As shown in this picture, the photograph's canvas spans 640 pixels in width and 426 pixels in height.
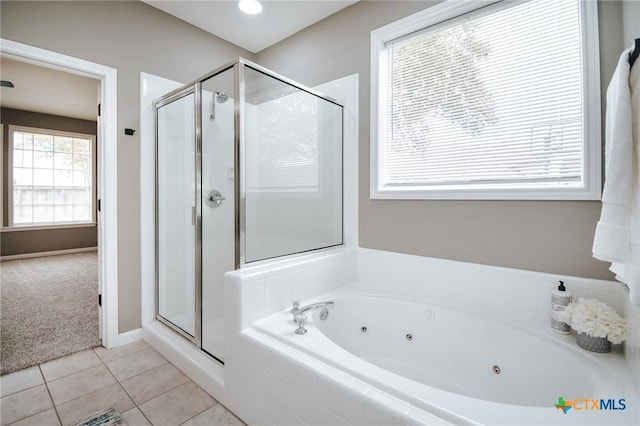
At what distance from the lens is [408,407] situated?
0.94m

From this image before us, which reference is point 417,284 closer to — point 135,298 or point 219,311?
point 219,311

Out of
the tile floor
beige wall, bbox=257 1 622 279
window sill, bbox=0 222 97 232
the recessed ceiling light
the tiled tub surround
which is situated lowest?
the tile floor

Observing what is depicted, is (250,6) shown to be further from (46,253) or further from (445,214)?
(46,253)

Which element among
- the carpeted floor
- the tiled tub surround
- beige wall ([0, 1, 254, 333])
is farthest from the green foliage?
the carpeted floor

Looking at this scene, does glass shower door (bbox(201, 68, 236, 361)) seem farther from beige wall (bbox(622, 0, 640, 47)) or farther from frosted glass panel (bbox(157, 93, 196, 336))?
beige wall (bbox(622, 0, 640, 47))

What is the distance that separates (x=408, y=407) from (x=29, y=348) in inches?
109

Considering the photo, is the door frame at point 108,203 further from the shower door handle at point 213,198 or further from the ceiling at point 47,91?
the ceiling at point 47,91

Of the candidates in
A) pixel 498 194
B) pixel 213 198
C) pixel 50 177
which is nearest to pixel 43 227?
pixel 50 177

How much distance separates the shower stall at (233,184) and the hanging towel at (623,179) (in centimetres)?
158

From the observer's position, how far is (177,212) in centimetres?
232

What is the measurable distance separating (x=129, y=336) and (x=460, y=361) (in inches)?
94.4

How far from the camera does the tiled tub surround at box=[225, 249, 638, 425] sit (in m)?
0.94

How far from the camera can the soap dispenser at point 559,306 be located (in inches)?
57.7

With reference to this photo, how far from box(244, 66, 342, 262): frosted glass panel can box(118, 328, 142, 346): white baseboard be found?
4.67 ft
